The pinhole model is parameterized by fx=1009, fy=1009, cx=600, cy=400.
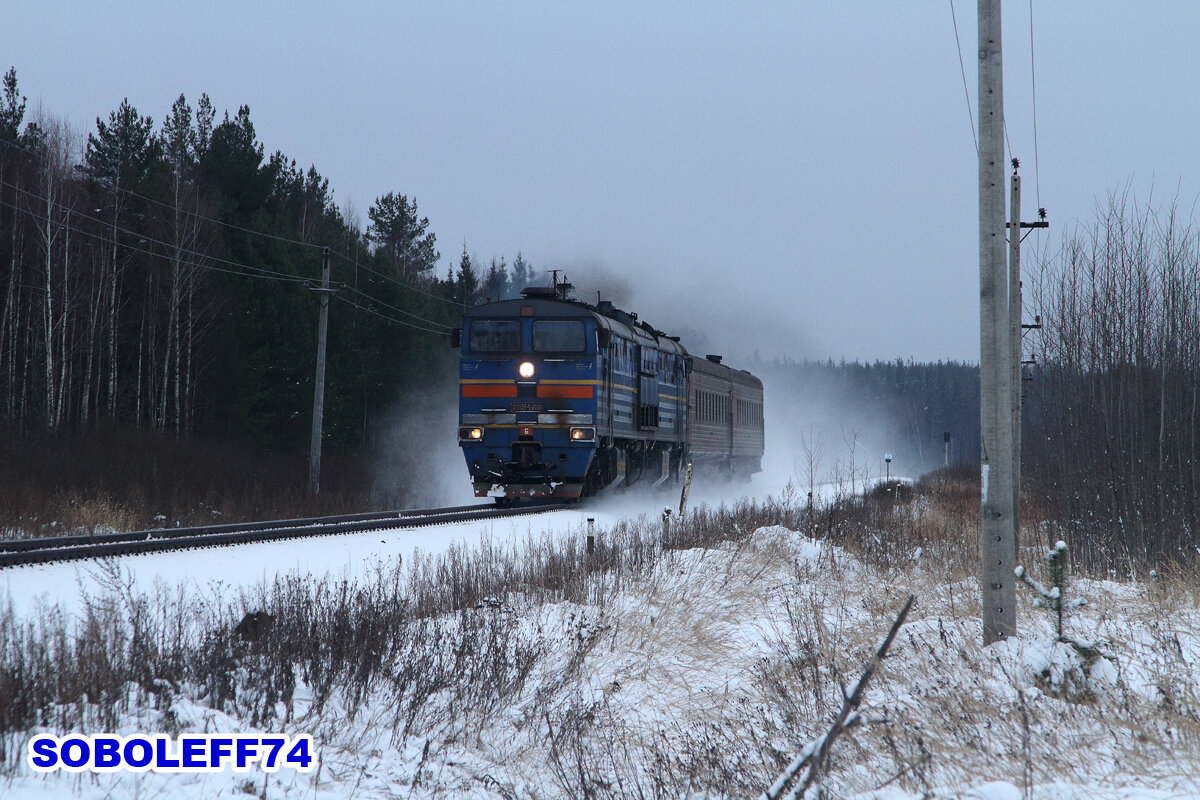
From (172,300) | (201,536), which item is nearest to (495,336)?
(201,536)

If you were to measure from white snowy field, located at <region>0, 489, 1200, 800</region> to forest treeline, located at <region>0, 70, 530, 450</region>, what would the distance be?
1880 cm

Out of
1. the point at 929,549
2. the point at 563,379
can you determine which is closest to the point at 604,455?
the point at 563,379

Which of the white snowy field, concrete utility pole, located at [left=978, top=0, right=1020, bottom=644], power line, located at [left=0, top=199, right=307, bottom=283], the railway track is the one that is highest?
power line, located at [left=0, top=199, right=307, bottom=283]

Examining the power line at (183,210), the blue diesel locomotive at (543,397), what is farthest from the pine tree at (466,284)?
the blue diesel locomotive at (543,397)

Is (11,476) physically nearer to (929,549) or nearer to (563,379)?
(563,379)

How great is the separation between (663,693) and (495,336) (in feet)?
41.0

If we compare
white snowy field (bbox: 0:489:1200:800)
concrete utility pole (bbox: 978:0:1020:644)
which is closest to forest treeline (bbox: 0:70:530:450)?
white snowy field (bbox: 0:489:1200:800)

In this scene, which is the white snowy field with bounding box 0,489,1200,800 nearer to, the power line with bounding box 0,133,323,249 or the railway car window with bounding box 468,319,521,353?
the railway car window with bounding box 468,319,521,353

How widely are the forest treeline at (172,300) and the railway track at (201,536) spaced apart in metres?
11.8

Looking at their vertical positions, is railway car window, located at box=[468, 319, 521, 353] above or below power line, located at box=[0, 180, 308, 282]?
below

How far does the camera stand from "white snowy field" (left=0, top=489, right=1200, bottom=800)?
16.3 feet

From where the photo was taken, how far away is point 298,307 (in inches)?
1390

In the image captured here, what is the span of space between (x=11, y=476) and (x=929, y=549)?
14.8 m

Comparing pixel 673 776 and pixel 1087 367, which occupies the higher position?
pixel 1087 367
